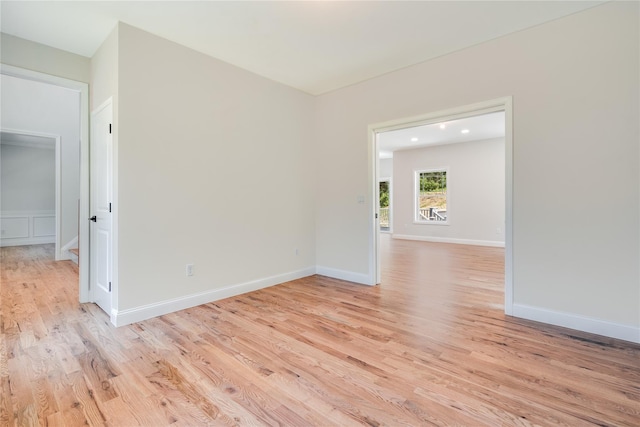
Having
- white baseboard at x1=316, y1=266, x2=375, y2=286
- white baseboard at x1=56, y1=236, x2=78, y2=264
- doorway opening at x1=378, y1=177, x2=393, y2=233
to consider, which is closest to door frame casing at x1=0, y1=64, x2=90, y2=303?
white baseboard at x1=316, y1=266, x2=375, y2=286

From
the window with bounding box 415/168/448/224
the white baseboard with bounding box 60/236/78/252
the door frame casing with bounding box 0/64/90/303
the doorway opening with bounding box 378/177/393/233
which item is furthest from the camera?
the doorway opening with bounding box 378/177/393/233

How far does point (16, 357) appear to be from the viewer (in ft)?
6.97

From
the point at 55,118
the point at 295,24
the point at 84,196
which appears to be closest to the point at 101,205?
the point at 84,196

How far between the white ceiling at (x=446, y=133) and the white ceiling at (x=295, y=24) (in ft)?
8.66

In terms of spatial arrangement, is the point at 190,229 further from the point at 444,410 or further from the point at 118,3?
the point at 444,410

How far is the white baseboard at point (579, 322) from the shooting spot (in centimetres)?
238

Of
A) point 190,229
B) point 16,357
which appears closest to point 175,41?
point 190,229

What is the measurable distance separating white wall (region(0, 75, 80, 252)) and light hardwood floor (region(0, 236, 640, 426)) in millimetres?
3159

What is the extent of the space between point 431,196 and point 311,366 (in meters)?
7.75

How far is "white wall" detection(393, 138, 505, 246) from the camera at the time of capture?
7633 mm

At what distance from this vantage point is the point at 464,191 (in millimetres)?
8156

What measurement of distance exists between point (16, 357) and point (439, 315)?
11.2 feet

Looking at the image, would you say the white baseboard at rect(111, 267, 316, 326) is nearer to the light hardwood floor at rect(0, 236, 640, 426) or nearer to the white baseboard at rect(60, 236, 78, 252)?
the light hardwood floor at rect(0, 236, 640, 426)

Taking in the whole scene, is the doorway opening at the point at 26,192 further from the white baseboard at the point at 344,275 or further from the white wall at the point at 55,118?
the white baseboard at the point at 344,275
